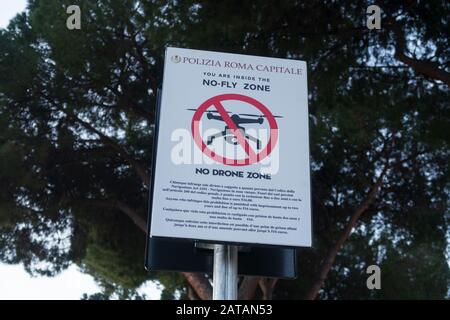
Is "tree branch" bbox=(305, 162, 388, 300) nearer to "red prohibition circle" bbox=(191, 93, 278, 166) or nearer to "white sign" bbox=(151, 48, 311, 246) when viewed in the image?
"white sign" bbox=(151, 48, 311, 246)

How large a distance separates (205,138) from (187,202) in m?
0.33

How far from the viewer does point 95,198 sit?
10.5m

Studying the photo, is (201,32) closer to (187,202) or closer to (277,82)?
(277,82)

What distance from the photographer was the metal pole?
107 inches

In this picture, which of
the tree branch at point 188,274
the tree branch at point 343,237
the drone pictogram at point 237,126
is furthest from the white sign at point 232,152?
the tree branch at point 343,237

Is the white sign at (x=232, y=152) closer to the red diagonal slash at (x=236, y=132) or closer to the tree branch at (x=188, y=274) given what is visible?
the red diagonal slash at (x=236, y=132)

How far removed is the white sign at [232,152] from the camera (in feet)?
9.04

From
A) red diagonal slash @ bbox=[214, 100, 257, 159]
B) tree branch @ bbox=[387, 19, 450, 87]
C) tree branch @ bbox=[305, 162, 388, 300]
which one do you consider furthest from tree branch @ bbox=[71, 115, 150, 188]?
red diagonal slash @ bbox=[214, 100, 257, 159]

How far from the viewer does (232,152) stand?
2.90 metres

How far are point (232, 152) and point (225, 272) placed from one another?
0.55 m

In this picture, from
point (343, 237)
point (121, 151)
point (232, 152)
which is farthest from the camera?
point (343, 237)

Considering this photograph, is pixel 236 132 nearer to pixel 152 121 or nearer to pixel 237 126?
pixel 237 126

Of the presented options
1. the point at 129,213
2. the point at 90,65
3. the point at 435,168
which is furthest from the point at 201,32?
the point at 435,168

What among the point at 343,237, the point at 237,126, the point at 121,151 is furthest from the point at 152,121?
the point at 237,126
